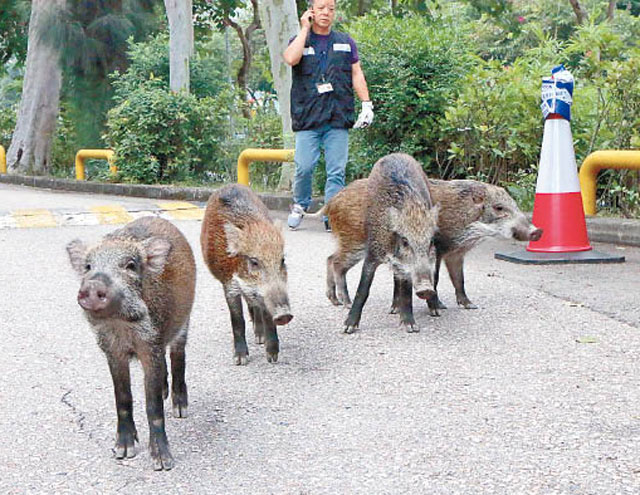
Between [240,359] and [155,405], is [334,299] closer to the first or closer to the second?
[240,359]

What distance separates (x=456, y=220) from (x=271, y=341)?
63.8 inches

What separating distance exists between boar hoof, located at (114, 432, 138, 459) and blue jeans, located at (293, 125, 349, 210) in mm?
5468

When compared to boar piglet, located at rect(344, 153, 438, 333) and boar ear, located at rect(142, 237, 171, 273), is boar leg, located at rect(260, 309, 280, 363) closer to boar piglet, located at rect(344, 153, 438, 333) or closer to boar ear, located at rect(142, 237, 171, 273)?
boar piglet, located at rect(344, 153, 438, 333)

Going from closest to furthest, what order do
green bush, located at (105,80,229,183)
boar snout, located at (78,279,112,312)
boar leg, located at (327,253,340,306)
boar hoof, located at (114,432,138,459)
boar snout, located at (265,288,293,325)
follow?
boar snout, located at (78,279,112,312) < boar hoof, located at (114,432,138,459) < boar snout, located at (265,288,293,325) < boar leg, located at (327,253,340,306) < green bush, located at (105,80,229,183)

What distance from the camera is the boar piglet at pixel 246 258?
449 cm

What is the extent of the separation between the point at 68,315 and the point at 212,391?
6.55 feet

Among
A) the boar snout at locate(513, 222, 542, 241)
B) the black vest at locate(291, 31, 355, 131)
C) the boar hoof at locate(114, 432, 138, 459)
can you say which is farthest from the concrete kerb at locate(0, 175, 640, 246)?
the boar hoof at locate(114, 432, 138, 459)

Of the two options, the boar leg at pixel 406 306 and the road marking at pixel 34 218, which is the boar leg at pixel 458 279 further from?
the road marking at pixel 34 218

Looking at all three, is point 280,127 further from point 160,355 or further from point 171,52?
point 160,355

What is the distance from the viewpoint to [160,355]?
3590 millimetres

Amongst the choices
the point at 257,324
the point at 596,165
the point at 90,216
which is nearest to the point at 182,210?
the point at 90,216

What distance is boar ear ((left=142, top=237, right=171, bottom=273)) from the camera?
3527 millimetres

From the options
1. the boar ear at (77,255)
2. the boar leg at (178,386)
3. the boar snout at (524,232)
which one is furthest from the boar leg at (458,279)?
the boar ear at (77,255)

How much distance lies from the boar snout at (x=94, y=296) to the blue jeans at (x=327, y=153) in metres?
5.72
